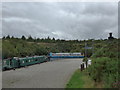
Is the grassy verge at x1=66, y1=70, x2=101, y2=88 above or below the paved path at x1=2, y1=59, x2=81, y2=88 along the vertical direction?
above

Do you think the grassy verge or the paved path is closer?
the grassy verge

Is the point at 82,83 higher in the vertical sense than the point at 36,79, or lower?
higher

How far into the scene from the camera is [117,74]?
884cm

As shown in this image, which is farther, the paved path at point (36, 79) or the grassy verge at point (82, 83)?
the paved path at point (36, 79)

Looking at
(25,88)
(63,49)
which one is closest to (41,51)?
(63,49)

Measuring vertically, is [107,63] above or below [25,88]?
above

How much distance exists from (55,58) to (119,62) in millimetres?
47747

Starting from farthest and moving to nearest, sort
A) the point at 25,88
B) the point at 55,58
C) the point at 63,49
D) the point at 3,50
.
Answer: the point at 63,49, the point at 55,58, the point at 3,50, the point at 25,88

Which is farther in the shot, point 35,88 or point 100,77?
point 35,88

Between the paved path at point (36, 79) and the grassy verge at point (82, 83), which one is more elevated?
the grassy verge at point (82, 83)

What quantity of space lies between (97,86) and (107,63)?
140 centimetres

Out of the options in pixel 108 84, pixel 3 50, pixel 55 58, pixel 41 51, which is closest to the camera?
pixel 108 84

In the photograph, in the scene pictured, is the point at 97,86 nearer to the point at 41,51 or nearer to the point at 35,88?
the point at 35,88

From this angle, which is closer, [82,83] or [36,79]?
[82,83]
